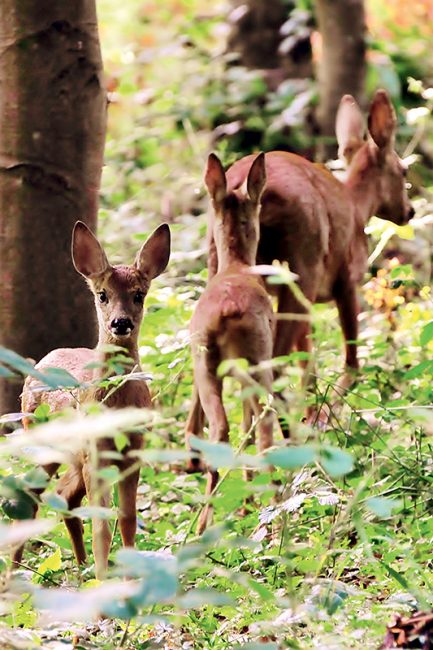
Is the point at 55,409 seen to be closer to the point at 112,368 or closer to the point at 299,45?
the point at 112,368

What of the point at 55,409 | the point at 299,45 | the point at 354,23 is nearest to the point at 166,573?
the point at 55,409

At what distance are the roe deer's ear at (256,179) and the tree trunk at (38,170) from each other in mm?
787

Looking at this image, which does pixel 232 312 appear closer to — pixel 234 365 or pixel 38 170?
pixel 38 170

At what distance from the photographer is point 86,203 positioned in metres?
6.05

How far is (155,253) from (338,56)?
25.4 ft

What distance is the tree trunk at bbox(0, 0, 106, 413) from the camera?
5875mm

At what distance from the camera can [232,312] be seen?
17.9 feet

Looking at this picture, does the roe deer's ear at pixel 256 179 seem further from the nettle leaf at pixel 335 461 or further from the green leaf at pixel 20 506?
the nettle leaf at pixel 335 461

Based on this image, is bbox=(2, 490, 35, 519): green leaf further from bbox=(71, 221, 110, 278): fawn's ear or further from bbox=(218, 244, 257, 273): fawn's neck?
bbox=(218, 244, 257, 273): fawn's neck

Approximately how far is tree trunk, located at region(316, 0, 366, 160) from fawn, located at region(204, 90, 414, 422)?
4.31 meters

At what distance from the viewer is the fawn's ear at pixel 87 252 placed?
487cm

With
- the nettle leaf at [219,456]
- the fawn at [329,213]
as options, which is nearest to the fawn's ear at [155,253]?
the fawn at [329,213]

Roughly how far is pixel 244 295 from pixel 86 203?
977mm

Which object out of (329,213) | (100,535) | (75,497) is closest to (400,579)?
(100,535)
